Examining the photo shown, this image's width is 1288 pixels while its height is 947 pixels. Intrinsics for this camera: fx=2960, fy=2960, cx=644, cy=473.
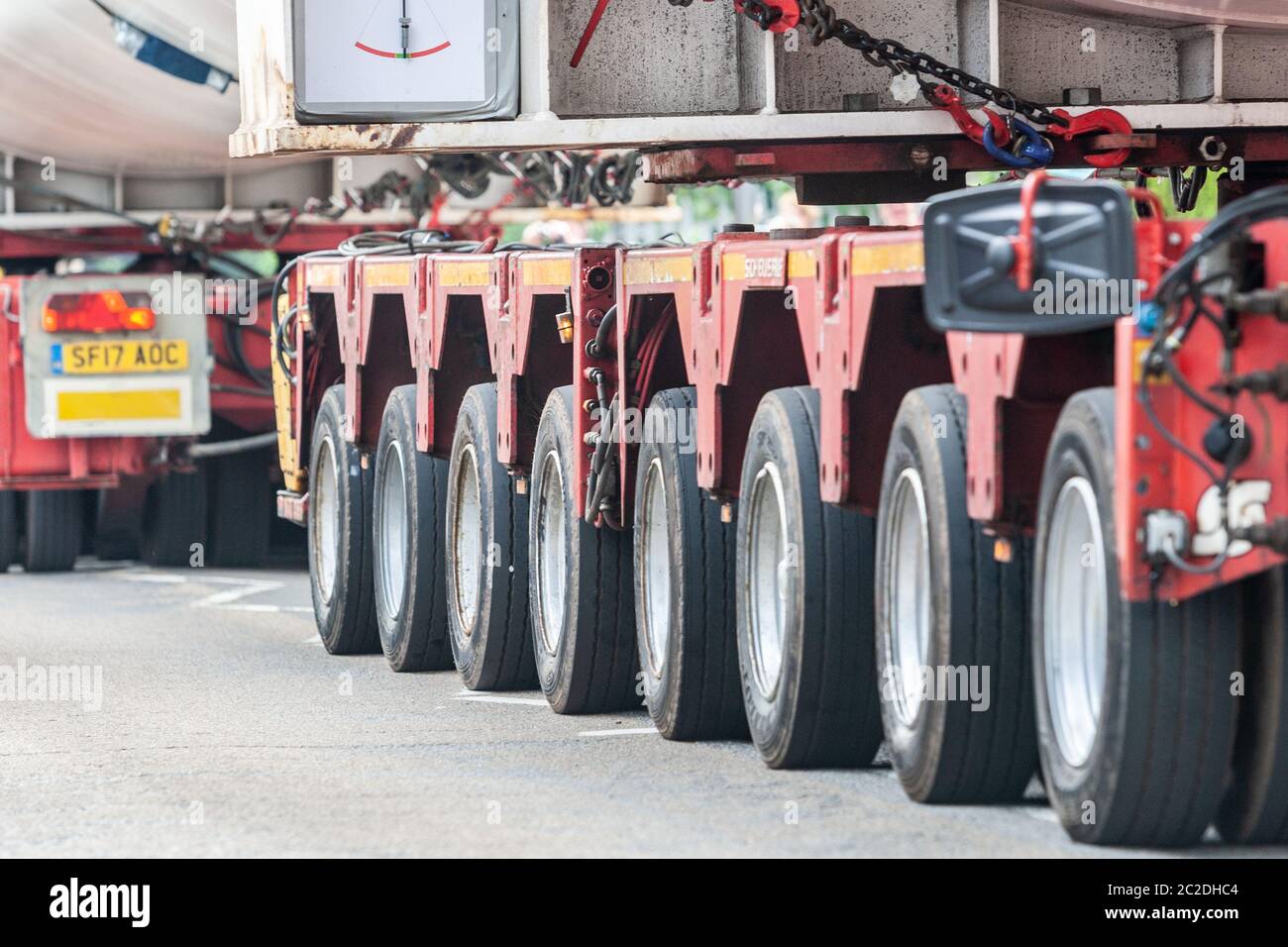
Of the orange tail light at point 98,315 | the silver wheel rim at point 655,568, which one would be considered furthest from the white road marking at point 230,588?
the silver wheel rim at point 655,568

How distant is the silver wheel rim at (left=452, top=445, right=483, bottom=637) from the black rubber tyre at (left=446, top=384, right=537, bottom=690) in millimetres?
10

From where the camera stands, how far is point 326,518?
12656 millimetres

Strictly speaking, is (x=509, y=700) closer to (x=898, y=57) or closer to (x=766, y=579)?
(x=766, y=579)

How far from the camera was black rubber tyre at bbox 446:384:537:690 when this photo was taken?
1034 cm

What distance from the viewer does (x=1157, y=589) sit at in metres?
5.97

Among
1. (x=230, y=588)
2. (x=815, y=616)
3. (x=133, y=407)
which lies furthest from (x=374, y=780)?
(x=133, y=407)

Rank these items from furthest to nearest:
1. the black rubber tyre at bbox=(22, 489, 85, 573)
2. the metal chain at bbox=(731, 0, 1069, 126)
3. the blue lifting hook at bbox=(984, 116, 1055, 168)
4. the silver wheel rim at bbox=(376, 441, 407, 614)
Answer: the black rubber tyre at bbox=(22, 489, 85, 573), the silver wheel rim at bbox=(376, 441, 407, 614), the blue lifting hook at bbox=(984, 116, 1055, 168), the metal chain at bbox=(731, 0, 1069, 126)

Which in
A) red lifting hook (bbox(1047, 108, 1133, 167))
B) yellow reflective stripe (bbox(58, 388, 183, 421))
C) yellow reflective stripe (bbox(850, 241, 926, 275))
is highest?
red lifting hook (bbox(1047, 108, 1133, 167))

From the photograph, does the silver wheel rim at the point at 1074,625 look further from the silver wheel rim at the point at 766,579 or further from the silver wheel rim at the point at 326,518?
the silver wheel rim at the point at 326,518

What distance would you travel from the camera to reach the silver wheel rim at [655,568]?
9.09 meters

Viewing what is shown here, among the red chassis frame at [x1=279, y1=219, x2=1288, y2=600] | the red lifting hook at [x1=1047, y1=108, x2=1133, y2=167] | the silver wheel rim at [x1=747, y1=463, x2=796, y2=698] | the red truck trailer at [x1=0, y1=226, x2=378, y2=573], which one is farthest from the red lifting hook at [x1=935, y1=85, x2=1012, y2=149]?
the red truck trailer at [x1=0, y1=226, x2=378, y2=573]

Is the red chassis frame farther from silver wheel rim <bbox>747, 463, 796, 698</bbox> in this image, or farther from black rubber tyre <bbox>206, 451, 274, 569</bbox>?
black rubber tyre <bbox>206, 451, 274, 569</bbox>

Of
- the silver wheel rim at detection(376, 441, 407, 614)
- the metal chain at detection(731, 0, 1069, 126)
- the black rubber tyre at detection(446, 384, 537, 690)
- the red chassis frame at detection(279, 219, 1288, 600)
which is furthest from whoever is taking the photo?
the silver wheel rim at detection(376, 441, 407, 614)

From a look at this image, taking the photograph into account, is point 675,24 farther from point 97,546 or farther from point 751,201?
point 751,201
